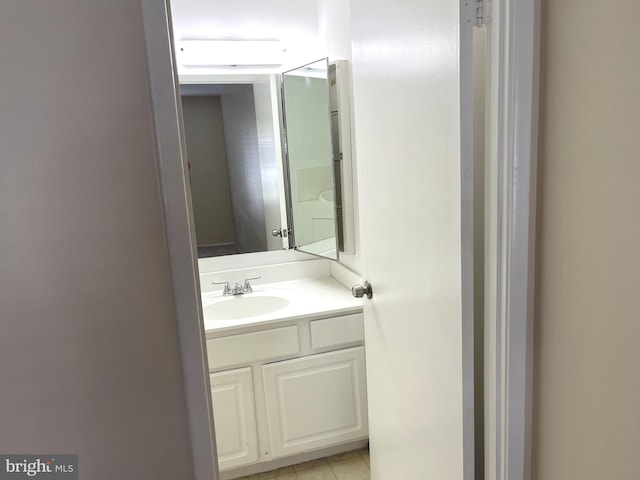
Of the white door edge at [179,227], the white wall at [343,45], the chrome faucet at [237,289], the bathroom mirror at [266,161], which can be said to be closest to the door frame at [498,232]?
the white door edge at [179,227]

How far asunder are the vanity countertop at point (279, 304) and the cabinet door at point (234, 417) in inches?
9.1

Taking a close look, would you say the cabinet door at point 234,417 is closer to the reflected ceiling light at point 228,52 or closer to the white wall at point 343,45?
the white wall at point 343,45

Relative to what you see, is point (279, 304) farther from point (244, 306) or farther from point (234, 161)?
point (234, 161)

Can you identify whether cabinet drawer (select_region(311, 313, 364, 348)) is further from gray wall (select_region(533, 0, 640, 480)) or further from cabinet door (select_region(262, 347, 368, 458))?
gray wall (select_region(533, 0, 640, 480))

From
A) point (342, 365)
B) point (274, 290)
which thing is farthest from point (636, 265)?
point (274, 290)

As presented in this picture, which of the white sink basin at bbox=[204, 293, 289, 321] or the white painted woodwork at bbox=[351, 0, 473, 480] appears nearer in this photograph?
the white painted woodwork at bbox=[351, 0, 473, 480]

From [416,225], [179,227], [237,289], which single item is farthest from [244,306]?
[179,227]

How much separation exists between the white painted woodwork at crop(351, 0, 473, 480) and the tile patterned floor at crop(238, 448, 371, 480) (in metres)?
0.47

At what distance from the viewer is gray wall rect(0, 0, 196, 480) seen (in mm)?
703

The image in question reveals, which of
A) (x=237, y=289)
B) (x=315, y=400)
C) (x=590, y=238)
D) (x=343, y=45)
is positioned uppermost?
(x=343, y=45)

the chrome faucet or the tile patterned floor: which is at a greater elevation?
the chrome faucet

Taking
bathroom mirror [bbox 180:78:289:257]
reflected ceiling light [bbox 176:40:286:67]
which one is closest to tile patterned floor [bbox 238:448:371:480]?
bathroom mirror [bbox 180:78:289:257]

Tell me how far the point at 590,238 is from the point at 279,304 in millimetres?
1477

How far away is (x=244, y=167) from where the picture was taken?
225cm
